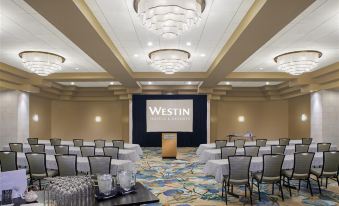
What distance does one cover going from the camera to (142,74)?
40.1 feet

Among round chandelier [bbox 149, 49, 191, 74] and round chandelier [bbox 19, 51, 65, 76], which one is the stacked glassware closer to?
round chandelier [bbox 149, 49, 191, 74]

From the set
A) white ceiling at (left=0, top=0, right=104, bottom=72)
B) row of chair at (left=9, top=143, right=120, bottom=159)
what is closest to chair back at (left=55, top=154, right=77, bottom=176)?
row of chair at (left=9, top=143, right=120, bottom=159)

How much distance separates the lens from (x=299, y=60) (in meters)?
8.27

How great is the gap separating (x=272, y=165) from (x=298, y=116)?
37.8ft

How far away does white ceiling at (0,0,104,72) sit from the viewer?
521 centimetres

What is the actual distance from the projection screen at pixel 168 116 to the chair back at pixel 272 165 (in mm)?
11346

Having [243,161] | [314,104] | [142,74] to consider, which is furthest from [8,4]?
[314,104]

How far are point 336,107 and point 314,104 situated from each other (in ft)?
2.94

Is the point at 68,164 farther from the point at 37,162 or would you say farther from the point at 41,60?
the point at 41,60

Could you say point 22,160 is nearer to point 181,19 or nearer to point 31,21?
point 31,21

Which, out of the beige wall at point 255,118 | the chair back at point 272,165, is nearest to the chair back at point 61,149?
the chair back at point 272,165

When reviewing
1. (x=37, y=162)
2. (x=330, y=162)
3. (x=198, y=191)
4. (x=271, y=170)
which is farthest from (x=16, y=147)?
(x=330, y=162)

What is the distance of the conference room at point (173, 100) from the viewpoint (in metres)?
4.46

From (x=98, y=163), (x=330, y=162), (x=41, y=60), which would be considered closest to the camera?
(x=98, y=163)
